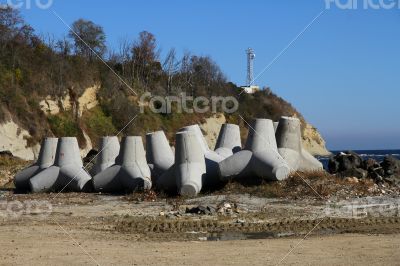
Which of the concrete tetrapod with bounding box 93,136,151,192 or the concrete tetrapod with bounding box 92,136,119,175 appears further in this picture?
the concrete tetrapod with bounding box 92,136,119,175

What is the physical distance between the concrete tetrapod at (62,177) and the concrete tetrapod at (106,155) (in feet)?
1.91

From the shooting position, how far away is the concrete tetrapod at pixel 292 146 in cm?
2114

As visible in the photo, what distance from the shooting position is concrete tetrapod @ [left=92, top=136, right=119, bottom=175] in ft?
74.2

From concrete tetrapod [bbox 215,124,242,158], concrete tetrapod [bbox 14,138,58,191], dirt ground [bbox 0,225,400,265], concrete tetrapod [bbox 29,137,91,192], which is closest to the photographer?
dirt ground [bbox 0,225,400,265]

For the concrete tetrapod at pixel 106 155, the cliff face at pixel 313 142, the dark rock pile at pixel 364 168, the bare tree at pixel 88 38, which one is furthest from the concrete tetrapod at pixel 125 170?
the cliff face at pixel 313 142

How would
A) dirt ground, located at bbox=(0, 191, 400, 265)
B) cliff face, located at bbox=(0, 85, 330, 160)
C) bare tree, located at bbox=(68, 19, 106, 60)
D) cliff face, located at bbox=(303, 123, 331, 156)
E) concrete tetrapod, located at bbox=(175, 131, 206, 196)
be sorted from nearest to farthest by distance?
1. dirt ground, located at bbox=(0, 191, 400, 265)
2. concrete tetrapod, located at bbox=(175, 131, 206, 196)
3. cliff face, located at bbox=(0, 85, 330, 160)
4. bare tree, located at bbox=(68, 19, 106, 60)
5. cliff face, located at bbox=(303, 123, 331, 156)

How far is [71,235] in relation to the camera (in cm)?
1273

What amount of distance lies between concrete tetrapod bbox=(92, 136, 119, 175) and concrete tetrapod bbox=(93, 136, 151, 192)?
1063mm

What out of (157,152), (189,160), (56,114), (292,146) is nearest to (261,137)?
(292,146)

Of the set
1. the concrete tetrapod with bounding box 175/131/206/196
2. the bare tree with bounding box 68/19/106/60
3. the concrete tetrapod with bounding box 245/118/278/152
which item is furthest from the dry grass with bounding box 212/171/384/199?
the bare tree with bounding box 68/19/106/60

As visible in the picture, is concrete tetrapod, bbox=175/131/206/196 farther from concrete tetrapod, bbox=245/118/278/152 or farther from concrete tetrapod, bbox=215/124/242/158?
concrete tetrapod, bbox=215/124/242/158

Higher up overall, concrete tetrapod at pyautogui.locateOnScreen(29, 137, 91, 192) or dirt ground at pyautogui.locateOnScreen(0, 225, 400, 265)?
concrete tetrapod at pyautogui.locateOnScreen(29, 137, 91, 192)

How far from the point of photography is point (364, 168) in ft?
76.8

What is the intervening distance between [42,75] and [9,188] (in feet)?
67.6
